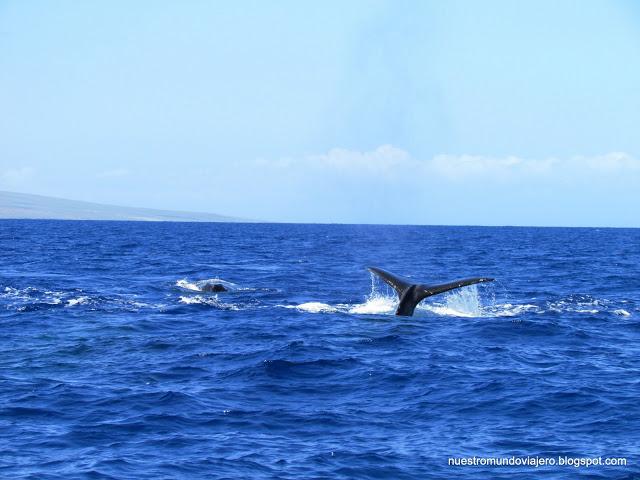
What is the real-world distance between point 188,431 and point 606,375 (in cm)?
888

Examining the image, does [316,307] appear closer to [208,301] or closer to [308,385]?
[208,301]

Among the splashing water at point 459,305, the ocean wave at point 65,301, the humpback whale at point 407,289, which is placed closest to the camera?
the humpback whale at point 407,289

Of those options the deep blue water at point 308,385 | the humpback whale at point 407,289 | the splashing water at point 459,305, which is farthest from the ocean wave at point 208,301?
the splashing water at point 459,305

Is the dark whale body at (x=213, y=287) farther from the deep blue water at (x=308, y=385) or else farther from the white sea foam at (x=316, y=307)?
the white sea foam at (x=316, y=307)

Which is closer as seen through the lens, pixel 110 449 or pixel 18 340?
pixel 110 449

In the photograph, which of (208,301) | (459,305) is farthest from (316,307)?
(459,305)

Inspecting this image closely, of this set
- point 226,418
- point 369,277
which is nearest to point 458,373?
point 226,418

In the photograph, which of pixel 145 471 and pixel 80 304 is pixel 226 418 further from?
pixel 80 304

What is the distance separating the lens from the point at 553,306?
1166 inches

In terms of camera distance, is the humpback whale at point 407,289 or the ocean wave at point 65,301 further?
the ocean wave at point 65,301

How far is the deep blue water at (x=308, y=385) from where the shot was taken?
12.1 m

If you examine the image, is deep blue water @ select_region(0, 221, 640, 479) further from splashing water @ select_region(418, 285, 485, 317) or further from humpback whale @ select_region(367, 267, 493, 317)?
humpback whale @ select_region(367, 267, 493, 317)

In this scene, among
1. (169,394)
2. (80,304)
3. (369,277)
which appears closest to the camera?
(169,394)

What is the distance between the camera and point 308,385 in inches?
649
